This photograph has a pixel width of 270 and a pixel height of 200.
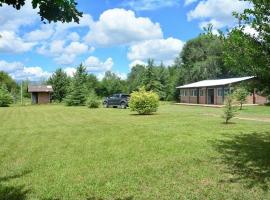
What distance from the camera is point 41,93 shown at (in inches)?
2613

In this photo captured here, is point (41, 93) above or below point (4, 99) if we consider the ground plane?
above

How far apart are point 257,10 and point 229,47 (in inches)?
51.6

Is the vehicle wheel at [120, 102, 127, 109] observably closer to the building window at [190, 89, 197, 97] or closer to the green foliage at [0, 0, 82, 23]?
the building window at [190, 89, 197, 97]

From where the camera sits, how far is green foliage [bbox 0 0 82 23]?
453 centimetres

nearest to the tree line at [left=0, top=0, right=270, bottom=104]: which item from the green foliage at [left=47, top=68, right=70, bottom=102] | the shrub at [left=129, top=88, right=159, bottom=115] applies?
the green foliage at [left=47, top=68, right=70, bottom=102]

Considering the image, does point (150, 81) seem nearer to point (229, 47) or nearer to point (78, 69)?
point (78, 69)

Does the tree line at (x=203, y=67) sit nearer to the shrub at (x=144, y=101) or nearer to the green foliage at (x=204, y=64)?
the green foliage at (x=204, y=64)

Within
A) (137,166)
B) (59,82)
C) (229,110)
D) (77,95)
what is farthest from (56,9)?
(59,82)

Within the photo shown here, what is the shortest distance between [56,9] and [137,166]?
230 inches

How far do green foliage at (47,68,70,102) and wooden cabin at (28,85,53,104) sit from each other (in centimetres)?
92

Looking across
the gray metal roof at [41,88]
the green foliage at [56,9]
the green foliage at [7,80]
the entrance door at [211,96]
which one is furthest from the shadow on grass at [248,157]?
the green foliage at [7,80]

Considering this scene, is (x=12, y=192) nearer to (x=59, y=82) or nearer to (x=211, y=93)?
(x=211, y=93)

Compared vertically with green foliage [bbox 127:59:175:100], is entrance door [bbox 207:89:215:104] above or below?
below

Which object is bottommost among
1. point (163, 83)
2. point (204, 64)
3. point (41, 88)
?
point (41, 88)
